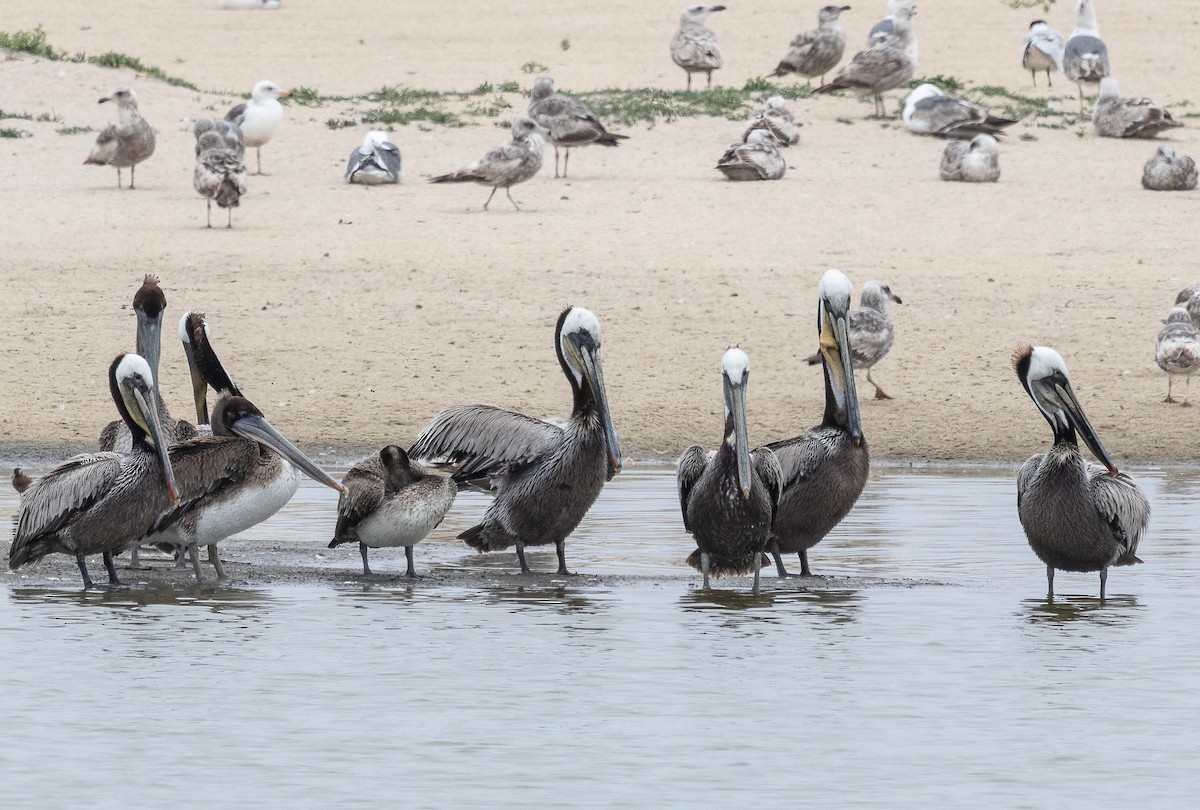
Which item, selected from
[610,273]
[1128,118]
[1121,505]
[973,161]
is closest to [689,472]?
[1121,505]

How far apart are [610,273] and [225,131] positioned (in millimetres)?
4962

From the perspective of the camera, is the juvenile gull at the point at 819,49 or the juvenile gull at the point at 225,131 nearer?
the juvenile gull at the point at 225,131

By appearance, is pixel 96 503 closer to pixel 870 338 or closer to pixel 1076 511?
pixel 1076 511

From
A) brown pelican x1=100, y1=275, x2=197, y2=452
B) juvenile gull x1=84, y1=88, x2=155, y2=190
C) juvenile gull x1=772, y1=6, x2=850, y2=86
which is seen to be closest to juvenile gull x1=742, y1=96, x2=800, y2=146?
juvenile gull x1=772, y1=6, x2=850, y2=86

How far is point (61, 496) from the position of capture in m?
7.39

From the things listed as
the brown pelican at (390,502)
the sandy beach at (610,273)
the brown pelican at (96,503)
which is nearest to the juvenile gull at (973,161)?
the sandy beach at (610,273)

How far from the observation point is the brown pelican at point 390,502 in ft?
25.2

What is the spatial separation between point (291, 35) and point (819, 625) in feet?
83.2

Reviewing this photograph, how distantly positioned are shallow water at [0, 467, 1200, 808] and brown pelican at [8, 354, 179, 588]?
0.21 meters

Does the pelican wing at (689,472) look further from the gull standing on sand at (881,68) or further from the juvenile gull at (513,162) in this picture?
the gull standing on sand at (881,68)

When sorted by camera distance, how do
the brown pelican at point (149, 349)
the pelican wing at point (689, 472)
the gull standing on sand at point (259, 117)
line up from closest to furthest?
1. the pelican wing at point (689, 472)
2. the brown pelican at point (149, 349)
3. the gull standing on sand at point (259, 117)

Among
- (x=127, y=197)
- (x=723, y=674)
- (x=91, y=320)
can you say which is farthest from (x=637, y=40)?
(x=723, y=674)

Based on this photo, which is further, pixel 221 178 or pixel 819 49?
pixel 819 49

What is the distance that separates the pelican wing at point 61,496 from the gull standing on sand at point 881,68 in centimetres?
1449
